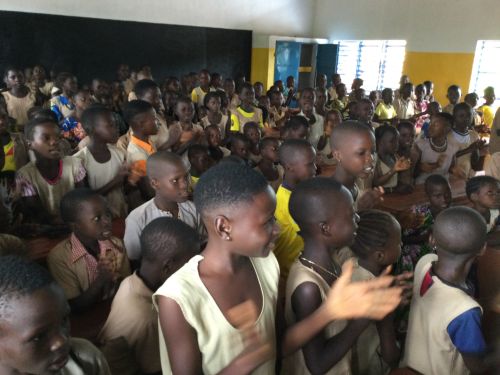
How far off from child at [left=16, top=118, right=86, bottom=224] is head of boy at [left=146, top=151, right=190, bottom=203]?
689 millimetres

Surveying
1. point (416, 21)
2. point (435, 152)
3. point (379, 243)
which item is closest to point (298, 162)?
point (379, 243)

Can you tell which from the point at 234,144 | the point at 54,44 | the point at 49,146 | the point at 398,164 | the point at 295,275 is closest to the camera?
the point at 295,275

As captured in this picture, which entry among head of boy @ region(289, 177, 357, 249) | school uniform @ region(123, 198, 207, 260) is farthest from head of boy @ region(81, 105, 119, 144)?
head of boy @ region(289, 177, 357, 249)

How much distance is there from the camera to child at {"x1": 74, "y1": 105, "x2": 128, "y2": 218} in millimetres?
2689

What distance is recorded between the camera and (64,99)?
5.01 metres

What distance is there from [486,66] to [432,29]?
1357 mm

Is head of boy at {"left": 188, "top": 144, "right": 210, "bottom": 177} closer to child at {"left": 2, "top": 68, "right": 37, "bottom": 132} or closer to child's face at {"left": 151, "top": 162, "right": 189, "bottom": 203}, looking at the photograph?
child's face at {"left": 151, "top": 162, "right": 189, "bottom": 203}

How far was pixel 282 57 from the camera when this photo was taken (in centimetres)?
1005

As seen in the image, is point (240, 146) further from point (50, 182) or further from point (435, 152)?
point (435, 152)

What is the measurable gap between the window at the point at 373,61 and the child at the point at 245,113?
5.50 meters

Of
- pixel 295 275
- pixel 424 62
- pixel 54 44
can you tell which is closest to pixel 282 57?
pixel 424 62

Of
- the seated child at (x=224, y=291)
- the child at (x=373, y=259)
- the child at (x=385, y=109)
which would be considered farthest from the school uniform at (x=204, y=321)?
the child at (x=385, y=109)

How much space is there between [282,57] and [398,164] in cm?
787

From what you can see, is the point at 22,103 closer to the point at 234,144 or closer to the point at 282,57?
the point at 234,144
